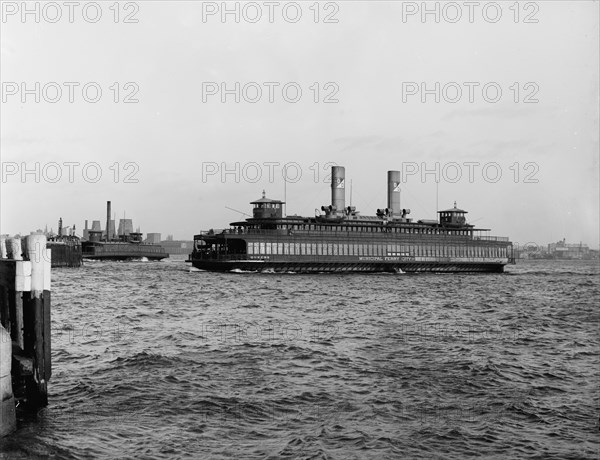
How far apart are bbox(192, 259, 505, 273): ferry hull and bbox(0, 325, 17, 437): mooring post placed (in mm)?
85830

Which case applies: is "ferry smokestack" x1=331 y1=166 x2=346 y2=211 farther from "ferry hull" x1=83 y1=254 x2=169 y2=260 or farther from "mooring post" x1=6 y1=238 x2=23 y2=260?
"mooring post" x1=6 y1=238 x2=23 y2=260

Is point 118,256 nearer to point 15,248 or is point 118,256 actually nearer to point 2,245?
point 2,245

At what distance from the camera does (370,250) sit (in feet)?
375

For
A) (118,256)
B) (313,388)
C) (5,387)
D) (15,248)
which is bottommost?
(118,256)

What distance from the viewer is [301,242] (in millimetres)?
107250

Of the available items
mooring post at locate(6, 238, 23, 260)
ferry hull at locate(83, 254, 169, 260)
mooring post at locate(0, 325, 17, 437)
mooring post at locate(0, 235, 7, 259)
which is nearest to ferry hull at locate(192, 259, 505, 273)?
ferry hull at locate(83, 254, 169, 260)

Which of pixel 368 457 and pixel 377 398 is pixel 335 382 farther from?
pixel 368 457

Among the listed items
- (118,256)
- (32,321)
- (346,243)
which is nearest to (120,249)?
(118,256)

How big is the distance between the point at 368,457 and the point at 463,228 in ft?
400

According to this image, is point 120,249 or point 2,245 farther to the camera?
point 120,249

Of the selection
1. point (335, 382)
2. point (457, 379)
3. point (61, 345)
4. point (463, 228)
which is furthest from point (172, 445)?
point (463, 228)

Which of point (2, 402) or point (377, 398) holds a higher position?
point (2, 402)

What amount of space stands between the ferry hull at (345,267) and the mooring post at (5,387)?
8583 cm

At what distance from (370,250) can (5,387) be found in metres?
102
